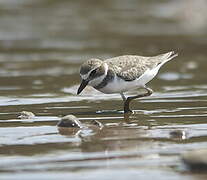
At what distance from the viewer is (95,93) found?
10312 mm

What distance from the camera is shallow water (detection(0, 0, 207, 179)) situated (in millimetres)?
6066

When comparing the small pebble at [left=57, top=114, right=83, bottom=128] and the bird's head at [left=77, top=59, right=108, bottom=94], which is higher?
the bird's head at [left=77, top=59, right=108, bottom=94]

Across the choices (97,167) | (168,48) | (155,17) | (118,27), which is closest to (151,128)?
(97,167)

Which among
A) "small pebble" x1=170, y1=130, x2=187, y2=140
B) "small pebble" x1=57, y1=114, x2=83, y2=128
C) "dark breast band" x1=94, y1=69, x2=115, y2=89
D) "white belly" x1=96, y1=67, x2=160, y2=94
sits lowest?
"small pebble" x1=170, y1=130, x2=187, y2=140

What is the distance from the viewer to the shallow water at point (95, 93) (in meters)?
6.07

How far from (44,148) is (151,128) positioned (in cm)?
137

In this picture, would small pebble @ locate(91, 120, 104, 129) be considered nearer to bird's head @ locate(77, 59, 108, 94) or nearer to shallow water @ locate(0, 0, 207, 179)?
shallow water @ locate(0, 0, 207, 179)

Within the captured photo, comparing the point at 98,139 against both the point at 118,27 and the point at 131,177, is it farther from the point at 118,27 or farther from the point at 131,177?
the point at 118,27

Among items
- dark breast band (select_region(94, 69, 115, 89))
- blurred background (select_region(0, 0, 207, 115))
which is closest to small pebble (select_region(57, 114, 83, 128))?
dark breast band (select_region(94, 69, 115, 89))

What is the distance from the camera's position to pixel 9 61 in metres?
13.8

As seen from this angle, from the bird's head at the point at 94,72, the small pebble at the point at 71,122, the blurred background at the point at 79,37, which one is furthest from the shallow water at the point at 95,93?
the bird's head at the point at 94,72

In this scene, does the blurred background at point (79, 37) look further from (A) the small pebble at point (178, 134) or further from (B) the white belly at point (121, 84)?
(A) the small pebble at point (178, 134)

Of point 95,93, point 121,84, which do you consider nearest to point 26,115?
point 121,84

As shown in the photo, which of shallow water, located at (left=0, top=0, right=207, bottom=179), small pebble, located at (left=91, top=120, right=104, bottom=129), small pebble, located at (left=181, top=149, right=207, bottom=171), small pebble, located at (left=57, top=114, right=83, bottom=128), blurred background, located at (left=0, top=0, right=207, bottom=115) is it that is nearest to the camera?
small pebble, located at (left=181, top=149, right=207, bottom=171)
